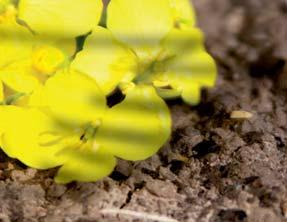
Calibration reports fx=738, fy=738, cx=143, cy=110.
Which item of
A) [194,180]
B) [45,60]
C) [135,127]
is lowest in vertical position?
[194,180]

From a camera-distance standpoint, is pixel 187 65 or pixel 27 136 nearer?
pixel 27 136

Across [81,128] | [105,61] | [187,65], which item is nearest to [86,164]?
[81,128]

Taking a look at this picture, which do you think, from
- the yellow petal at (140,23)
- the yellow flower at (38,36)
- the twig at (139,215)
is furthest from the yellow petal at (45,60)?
the twig at (139,215)

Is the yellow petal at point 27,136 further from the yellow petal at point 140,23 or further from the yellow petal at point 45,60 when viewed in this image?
the yellow petal at point 140,23

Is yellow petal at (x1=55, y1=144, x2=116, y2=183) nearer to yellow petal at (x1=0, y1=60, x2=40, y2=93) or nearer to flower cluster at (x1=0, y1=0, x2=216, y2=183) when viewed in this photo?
flower cluster at (x1=0, y1=0, x2=216, y2=183)

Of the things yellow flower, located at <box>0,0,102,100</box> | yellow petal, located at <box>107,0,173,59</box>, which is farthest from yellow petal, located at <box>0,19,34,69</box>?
yellow petal, located at <box>107,0,173,59</box>

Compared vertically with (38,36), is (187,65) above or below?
below

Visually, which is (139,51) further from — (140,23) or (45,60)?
(45,60)
